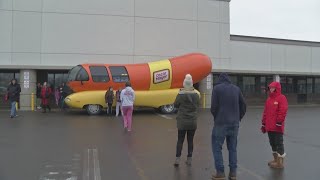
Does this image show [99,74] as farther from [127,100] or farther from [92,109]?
[127,100]

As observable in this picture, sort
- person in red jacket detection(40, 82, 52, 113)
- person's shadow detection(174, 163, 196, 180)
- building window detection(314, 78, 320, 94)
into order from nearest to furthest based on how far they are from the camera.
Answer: person's shadow detection(174, 163, 196, 180) → person in red jacket detection(40, 82, 52, 113) → building window detection(314, 78, 320, 94)

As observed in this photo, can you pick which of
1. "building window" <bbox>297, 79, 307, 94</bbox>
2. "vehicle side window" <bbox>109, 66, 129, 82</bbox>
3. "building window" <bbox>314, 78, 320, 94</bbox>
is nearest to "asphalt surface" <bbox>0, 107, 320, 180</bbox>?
"vehicle side window" <bbox>109, 66, 129, 82</bbox>

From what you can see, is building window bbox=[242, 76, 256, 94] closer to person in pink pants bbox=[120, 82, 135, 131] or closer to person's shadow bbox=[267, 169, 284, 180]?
person in pink pants bbox=[120, 82, 135, 131]

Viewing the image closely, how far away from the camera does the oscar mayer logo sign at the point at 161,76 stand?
23.3 metres

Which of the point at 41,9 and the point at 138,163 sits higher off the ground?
the point at 41,9

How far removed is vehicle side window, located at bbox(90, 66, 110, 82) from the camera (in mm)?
22578

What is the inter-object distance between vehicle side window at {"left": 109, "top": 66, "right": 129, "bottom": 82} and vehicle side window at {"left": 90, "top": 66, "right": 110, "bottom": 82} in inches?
12.6

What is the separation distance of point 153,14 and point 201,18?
3488 mm

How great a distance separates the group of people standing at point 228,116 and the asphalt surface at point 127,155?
44 centimetres

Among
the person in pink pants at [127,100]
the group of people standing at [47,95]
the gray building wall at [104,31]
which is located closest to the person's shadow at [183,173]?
the person in pink pants at [127,100]

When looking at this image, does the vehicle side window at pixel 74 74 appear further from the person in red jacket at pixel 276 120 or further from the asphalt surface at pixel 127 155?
the person in red jacket at pixel 276 120

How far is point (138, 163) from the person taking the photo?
890 centimetres

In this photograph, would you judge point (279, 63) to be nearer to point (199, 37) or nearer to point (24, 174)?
point (199, 37)

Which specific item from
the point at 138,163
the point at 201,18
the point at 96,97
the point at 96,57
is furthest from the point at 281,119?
the point at 201,18
